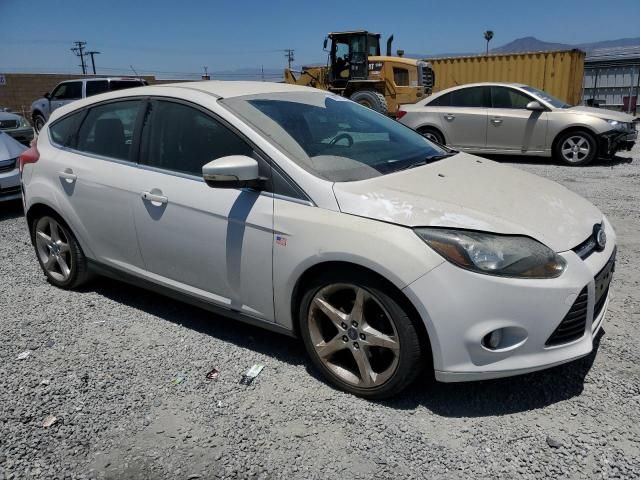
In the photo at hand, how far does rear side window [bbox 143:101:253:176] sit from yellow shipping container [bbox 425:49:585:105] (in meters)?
18.6

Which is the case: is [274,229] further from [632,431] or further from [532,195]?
[632,431]

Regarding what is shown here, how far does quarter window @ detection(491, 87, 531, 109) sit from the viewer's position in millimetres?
10109

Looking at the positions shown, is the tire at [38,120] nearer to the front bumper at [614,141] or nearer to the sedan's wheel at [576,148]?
the sedan's wheel at [576,148]

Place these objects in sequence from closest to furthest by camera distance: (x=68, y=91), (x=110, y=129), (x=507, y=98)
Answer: (x=110, y=129)
(x=507, y=98)
(x=68, y=91)

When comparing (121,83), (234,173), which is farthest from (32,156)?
(121,83)

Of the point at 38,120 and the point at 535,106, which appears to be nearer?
the point at 535,106

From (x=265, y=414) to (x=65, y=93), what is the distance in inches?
710

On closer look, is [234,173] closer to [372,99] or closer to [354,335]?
[354,335]

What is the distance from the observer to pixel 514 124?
33.2 feet

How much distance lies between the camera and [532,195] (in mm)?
3006

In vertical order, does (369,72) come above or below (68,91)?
above

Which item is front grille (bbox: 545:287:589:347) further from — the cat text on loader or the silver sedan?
the cat text on loader

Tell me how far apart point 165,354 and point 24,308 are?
151cm

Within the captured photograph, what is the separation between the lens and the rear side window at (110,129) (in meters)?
3.65
